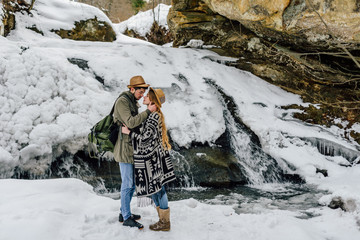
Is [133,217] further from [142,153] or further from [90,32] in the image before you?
[90,32]

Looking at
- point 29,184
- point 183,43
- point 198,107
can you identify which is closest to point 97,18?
point 183,43

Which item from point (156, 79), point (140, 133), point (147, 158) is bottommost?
point (147, 158)

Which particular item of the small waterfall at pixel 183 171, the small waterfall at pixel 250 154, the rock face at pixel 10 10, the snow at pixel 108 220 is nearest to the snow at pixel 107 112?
the snow at pixel 108 220

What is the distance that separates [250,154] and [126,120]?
14.1ft

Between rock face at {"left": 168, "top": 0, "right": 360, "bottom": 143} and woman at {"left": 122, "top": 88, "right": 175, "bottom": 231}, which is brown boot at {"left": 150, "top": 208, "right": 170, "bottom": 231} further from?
rock face at {"left": 168, "top": 0, "right": 360, "bottom": 143}

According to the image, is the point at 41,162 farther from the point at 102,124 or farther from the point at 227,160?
the point at 227,160

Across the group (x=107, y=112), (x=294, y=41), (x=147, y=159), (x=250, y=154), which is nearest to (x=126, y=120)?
(x=147, y=159)

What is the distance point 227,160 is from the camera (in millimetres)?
6176

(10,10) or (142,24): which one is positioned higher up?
(142,24)

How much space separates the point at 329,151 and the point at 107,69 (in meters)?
5.93

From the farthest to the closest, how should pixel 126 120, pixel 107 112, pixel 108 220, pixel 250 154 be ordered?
pixel 250 154, pixel 107 112, pixel 108 220, pixel 126 120

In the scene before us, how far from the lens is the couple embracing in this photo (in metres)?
2.91

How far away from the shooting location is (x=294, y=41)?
700 cm

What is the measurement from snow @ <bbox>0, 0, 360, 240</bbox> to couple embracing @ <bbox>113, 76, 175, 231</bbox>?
31cm
